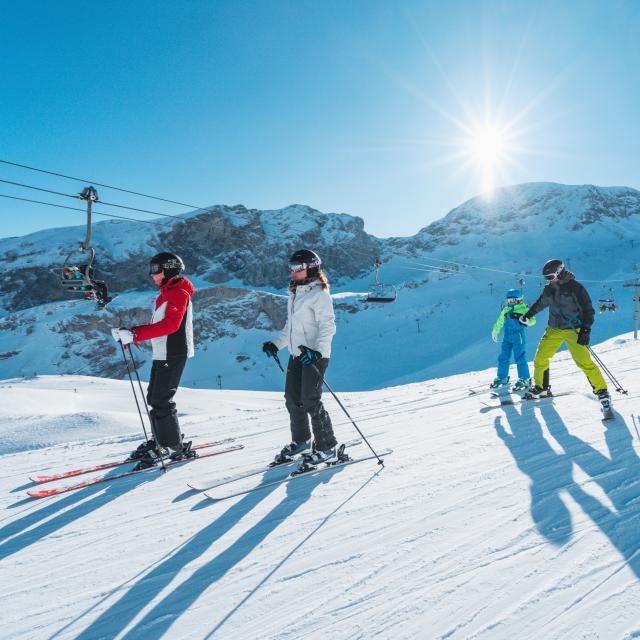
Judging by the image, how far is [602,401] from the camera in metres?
4.69

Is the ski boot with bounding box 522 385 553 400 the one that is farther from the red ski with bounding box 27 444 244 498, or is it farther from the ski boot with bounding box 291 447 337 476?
the red ski with bounding box 27 444 244 498

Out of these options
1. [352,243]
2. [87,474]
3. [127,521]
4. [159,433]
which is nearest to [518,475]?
[127,521]

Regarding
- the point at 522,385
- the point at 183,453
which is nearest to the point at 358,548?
the point at 183,453

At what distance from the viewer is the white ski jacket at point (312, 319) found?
372cm

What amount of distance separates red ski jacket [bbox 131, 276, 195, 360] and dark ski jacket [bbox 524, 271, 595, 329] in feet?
15.1

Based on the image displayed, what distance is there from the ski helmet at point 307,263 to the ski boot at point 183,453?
2.18 metres

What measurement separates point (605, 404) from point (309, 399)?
11.7 feet

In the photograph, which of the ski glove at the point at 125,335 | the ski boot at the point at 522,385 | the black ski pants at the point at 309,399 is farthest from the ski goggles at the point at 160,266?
the ski boot at the point at 522,385

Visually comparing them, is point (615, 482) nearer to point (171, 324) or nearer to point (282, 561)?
point (282, 561)

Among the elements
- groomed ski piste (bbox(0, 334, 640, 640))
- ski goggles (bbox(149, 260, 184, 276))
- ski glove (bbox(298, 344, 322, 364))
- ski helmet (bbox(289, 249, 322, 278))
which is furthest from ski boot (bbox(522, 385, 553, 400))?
ski goggles (bbox(149, 260, 184, 276))

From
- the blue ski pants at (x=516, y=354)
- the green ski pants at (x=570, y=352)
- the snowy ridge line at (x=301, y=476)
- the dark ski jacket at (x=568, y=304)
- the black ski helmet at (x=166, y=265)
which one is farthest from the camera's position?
the blue ski pants at (x=516, y=354)

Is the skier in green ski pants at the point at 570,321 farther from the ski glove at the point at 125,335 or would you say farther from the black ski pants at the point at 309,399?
the ski glove at the point at 125,335

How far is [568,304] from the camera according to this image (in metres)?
5.29

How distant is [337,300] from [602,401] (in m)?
94.6
